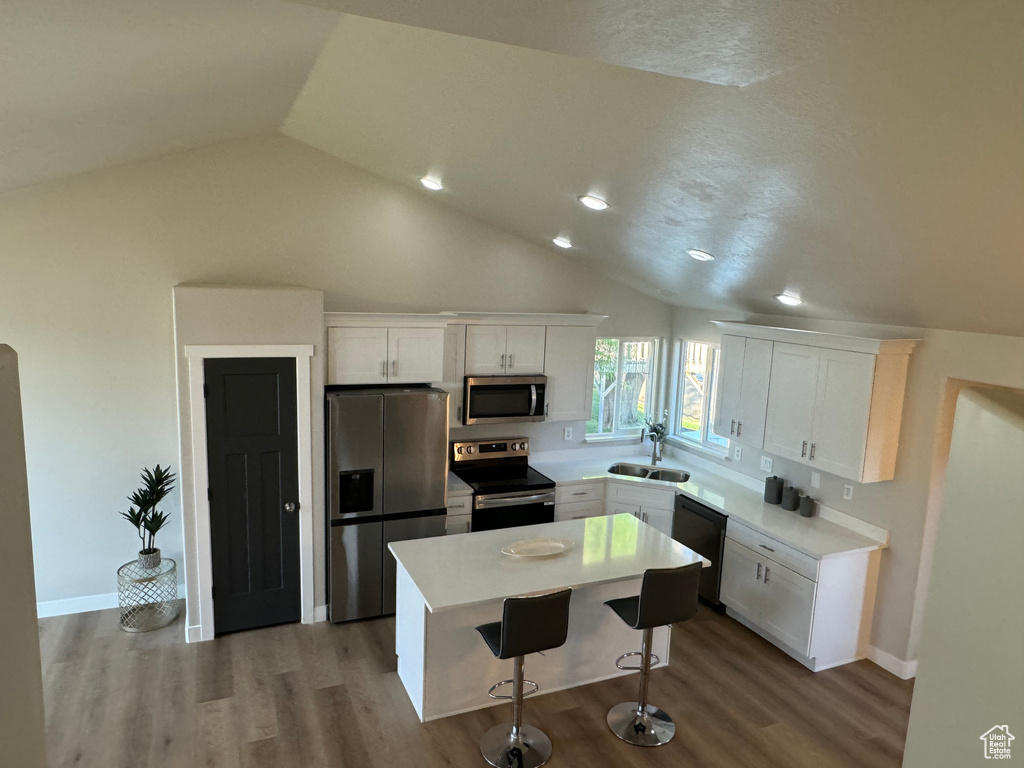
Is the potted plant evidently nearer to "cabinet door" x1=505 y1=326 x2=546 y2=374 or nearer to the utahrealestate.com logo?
"cabinet door" x1=505 y1=326 x2=546 y2=374

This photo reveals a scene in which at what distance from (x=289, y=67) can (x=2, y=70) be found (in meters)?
1.30

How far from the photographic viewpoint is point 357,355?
5.27 metres

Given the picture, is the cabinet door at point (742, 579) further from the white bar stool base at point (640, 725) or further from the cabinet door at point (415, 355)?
the cabinet door at point (415, 355)

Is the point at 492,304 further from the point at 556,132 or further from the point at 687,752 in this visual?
the point at 687,752

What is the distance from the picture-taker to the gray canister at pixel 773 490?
17.9 feet

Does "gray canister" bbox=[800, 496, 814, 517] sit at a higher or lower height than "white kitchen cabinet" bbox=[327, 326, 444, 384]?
lower

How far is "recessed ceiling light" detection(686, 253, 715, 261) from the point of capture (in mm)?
4270

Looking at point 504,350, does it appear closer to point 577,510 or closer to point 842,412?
point 577,510

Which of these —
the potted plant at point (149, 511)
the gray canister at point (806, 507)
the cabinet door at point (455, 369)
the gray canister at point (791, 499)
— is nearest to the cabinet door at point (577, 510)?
the cabinet door at point (455, 369)

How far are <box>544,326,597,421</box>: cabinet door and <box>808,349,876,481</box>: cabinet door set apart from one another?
2.04m

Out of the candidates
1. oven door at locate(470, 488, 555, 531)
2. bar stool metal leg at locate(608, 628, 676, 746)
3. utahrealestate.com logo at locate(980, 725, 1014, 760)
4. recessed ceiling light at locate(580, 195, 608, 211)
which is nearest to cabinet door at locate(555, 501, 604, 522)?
oven door at locate(470, 488, 555, 531)

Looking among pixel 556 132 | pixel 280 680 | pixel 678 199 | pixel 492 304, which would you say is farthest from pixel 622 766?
pixel 492 304

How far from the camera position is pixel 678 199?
337 cm

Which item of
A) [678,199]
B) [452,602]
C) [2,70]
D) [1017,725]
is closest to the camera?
[1017,725]
